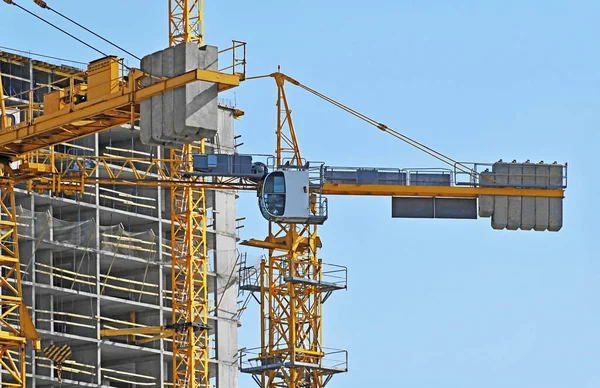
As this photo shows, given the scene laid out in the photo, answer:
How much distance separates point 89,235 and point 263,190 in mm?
24482

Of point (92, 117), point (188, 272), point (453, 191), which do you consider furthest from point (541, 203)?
point (92, 117)

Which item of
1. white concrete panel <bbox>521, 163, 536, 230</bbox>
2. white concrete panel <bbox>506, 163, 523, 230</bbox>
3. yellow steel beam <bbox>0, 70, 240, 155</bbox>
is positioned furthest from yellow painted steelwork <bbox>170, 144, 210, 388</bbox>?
yellow steel beam <bbox>0, 70, 240, 155</bbox>

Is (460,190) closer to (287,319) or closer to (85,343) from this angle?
(287,319)

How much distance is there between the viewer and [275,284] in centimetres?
9619

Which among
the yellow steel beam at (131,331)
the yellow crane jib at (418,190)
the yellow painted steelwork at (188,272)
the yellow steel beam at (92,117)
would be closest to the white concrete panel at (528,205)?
Answer: the yellow crane jib at (418,190)

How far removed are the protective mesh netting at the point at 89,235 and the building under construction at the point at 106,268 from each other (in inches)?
2.2

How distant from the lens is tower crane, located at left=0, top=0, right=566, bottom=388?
71375 millimetres

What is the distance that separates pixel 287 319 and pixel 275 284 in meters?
2.03

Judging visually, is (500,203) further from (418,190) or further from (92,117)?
(92,117)

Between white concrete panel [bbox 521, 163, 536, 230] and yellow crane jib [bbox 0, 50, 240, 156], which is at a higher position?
yellow crane jib [bbox 0, 50, 240, 156]

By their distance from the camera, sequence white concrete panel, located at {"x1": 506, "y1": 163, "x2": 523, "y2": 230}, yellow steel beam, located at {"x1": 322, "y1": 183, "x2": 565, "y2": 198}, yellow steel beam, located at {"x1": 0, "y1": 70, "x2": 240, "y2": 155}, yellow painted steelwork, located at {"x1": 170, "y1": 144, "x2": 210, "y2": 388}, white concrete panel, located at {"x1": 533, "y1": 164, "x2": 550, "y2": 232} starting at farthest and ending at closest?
yellow painted steelwork, located at {"x1": 170, "y1": 144, "x2": 210, "y2": 388} → yellow steel beam, located at {"x1": 322, "y1": 183, "x2": 565, "y2": 198} → white concrete panel, located at {"x1": 506, "y1": 163, "x2": 523, "y2": 230} → white concrete panel, located at {"x1": 533, "y1": 164, "x2": 550, "y2": 232} → yellow steel beam, located at {"x1": 0, "y1": 70, "x2": 240, "y2": 155}

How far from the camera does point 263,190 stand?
280ft

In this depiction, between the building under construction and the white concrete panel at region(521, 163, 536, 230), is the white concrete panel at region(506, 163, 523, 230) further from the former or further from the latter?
the building under construction

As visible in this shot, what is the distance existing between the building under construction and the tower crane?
2.32 metres
